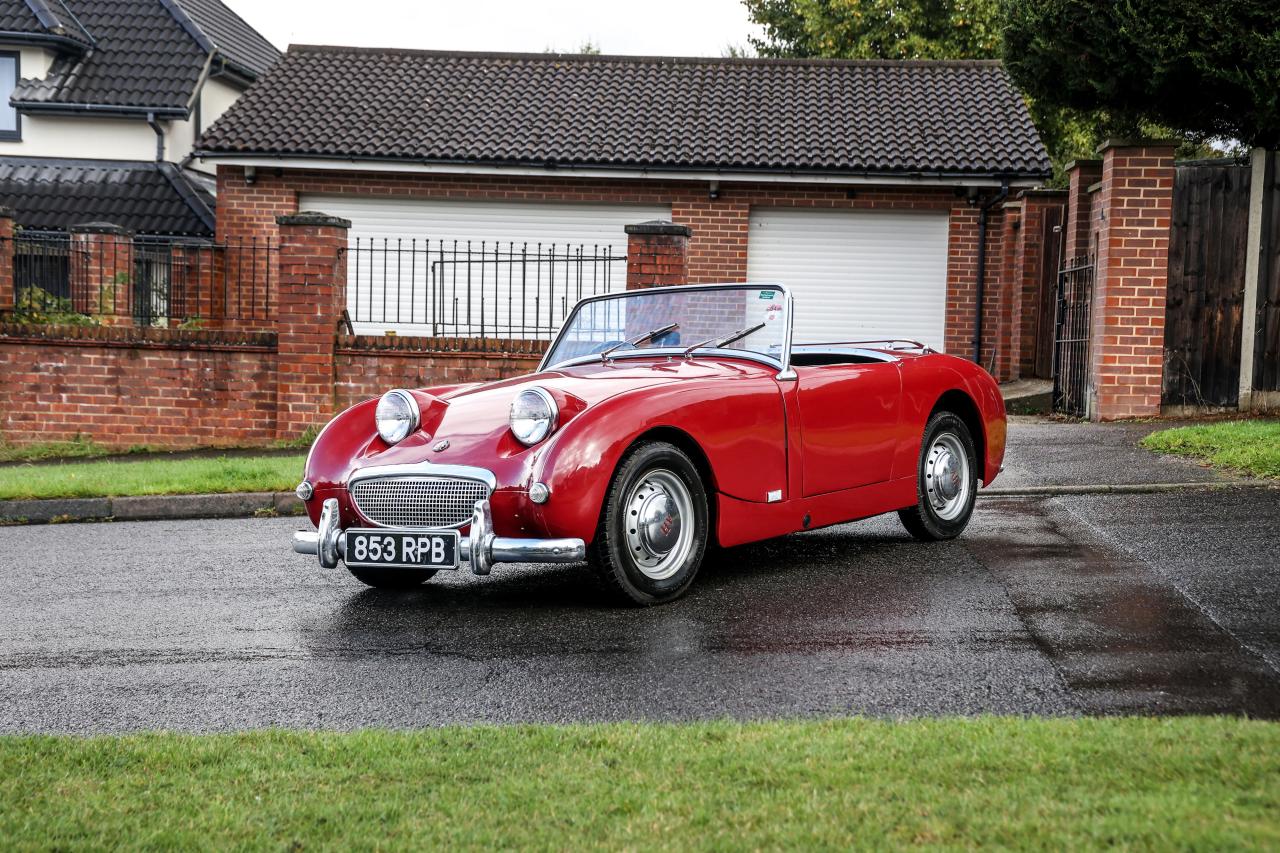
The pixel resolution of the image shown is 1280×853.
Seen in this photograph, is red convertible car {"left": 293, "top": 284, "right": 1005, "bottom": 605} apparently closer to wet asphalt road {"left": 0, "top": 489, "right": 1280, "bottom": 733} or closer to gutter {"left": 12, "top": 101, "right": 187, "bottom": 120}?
wet asphalt road {"left": 0, "top": 489, "right": 1280, "bottom": 733}

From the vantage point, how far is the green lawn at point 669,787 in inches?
117

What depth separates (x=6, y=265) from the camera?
→ 14.7 meters

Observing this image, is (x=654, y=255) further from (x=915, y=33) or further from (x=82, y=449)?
(x=915, y=33)

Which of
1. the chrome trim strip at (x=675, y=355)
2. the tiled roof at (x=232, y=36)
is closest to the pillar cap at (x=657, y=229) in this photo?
the chrome trim strip at (x=675, y=355)

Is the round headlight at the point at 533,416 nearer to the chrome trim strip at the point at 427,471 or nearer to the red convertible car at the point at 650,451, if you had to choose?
the red convertible car at the point at 650,451

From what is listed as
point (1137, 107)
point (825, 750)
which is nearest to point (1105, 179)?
point (1137, 107)

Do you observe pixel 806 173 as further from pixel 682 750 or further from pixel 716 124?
pixel 682 750

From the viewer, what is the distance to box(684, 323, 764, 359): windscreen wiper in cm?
700

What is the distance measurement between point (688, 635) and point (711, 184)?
14.0 m

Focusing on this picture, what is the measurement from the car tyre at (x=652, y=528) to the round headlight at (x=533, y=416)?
0.35 metres

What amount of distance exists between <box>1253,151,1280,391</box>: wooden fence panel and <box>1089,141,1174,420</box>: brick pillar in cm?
83

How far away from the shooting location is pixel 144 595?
646 cm

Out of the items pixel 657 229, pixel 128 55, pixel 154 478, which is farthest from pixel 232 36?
pixel 154 478

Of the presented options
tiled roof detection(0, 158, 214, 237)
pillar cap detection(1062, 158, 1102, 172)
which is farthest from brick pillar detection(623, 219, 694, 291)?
tiled roof detection(0, 158, 214, 237)
